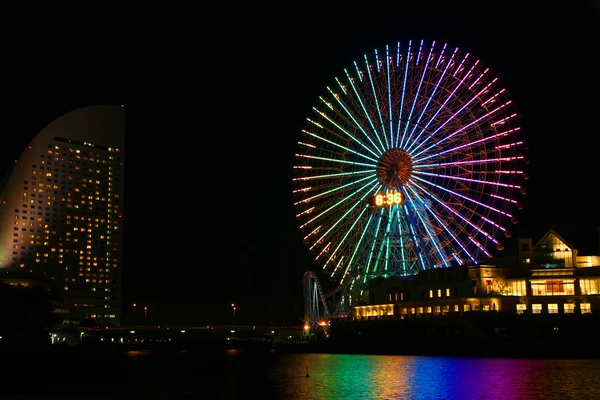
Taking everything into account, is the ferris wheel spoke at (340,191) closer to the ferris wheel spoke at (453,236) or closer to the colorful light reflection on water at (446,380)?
the ferris wheel spoke at (453,236)

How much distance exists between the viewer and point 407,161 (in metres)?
91.8

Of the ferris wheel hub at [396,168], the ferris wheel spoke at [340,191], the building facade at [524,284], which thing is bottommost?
the building facade at [524,284]

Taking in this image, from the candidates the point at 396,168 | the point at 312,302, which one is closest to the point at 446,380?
the point at 396,168

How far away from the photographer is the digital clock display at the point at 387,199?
91688 mm

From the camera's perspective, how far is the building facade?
316 ft

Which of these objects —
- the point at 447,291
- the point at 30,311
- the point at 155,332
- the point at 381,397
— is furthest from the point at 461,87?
the point at 155,332

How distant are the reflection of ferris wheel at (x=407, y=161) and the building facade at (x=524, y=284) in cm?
565

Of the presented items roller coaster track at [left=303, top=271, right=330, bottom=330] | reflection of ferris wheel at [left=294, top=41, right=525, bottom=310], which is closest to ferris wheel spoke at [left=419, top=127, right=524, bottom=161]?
reflection of ferris wheel at [left=294, top=41, right=525, bottom=310]

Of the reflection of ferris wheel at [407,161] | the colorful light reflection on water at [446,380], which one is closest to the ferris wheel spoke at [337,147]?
the reflection of ferris wheel at [407,161]

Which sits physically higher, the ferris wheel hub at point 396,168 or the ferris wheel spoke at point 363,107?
the ferris wheel spoke at point 363,107

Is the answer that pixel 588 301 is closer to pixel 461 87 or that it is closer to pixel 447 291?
pixel 447 291

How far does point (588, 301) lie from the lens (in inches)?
3745

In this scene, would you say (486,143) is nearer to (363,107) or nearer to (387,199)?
(387,199)

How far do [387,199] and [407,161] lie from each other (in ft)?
16.7
